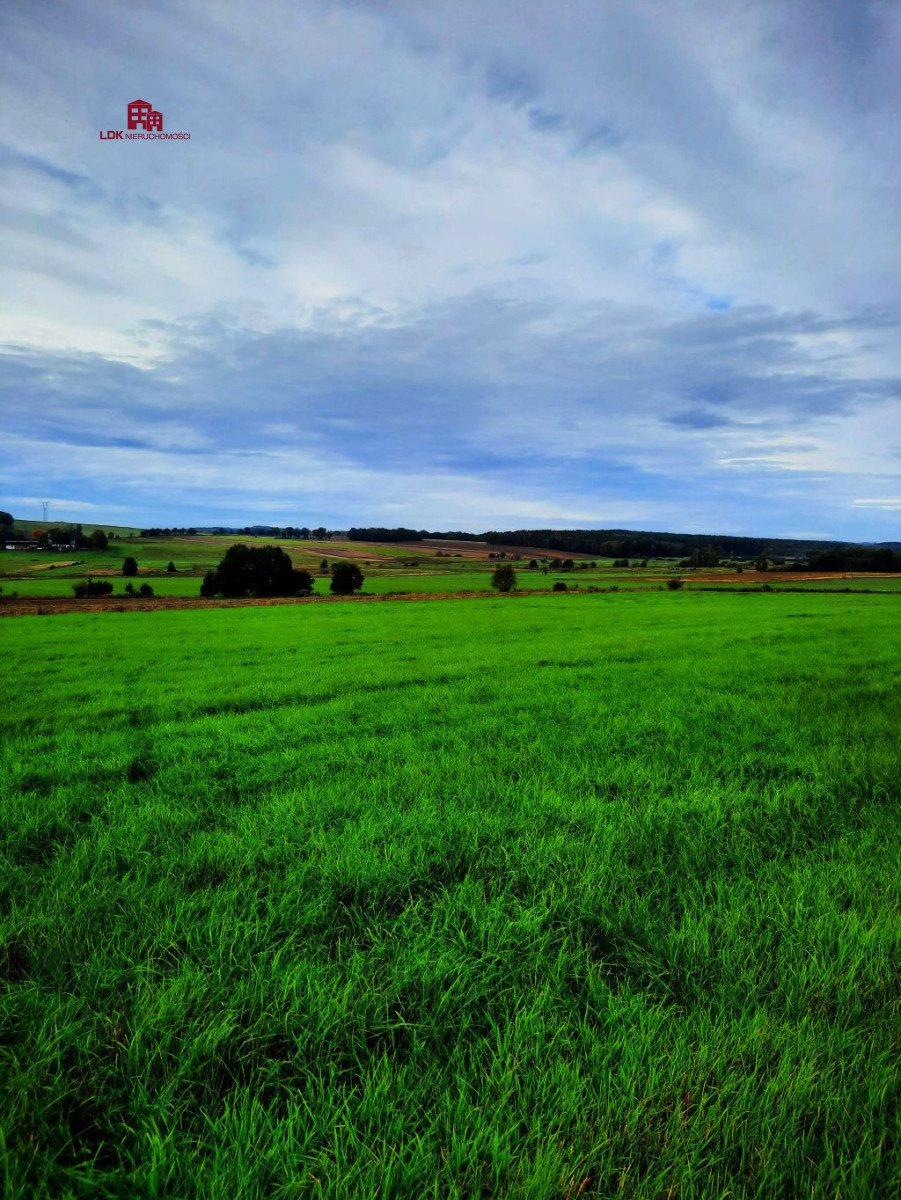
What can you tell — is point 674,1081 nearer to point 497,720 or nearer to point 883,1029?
point 883,1029

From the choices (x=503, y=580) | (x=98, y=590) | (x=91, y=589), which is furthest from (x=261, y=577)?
(x=503, y=580)

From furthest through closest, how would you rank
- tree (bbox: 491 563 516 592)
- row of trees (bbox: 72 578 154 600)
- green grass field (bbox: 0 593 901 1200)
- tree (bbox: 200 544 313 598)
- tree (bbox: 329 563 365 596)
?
tree (bbox: 329 563 365 596), tree (bbox: 200 544 313 598), tree (bbox: 491 563 516 592), row of trees (bbox: 72 578 154 600), green grass field (bbox: 0 593 901 1200)

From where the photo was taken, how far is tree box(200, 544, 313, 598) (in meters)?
74.6

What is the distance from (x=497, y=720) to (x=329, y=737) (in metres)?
2.14

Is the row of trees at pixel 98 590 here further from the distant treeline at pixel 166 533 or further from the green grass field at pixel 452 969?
the distant treeline at pixel 166 533

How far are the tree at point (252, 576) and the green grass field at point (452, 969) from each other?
A: 72.9 m

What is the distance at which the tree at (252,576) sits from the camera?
74562 mm

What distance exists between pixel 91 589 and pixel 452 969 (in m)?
78.0

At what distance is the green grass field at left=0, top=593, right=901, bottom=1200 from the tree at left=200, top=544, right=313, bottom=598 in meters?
72.9

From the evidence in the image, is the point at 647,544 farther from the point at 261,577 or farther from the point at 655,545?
the point at 261,577

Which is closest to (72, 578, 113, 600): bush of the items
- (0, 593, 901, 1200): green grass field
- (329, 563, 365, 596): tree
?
(329, 563, 365, 596): tree

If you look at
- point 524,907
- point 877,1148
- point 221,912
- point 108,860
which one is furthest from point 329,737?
point 877,1148

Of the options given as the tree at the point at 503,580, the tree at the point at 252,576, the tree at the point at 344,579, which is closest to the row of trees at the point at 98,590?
the tree at the point at 252,576

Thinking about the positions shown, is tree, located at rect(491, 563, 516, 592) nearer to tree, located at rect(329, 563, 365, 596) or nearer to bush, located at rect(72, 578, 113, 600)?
tree, located at rect(329, 563, 365, 596)
